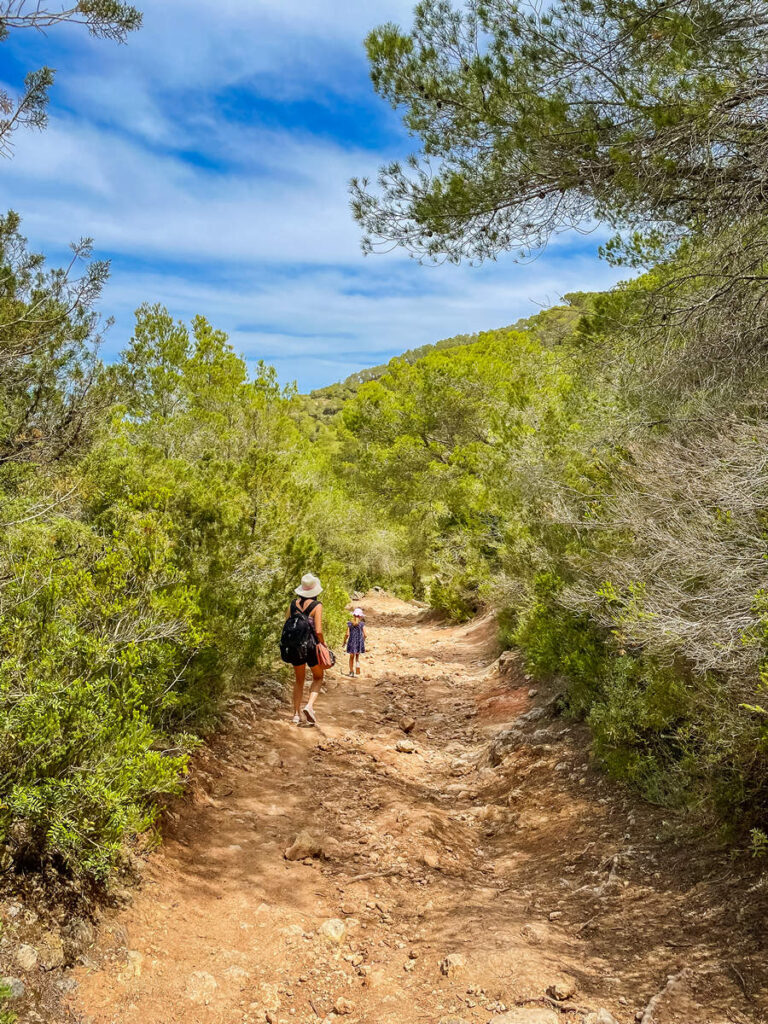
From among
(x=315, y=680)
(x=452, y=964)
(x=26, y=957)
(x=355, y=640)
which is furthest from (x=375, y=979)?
(x=355, y=640)

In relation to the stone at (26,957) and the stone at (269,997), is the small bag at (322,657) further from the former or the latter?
the stone at (26,957)

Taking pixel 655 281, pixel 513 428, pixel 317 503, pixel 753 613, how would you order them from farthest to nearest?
pixel 317 503 < pixel 513 428 < pixel 655 281 < pixel 753 613

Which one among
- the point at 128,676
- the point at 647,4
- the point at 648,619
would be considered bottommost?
the point at 128,676

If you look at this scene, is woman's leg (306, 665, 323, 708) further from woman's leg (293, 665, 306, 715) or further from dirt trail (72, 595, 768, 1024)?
dirt trail (72, 595, 768, 1024)

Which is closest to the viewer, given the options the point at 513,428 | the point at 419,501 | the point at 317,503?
the point at 513,428

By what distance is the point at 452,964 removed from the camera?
3.29 meters

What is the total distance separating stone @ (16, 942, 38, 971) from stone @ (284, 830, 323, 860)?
2.00 meters

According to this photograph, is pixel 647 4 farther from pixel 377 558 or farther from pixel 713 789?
pixel 377 558

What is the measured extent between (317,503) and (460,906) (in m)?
14.6

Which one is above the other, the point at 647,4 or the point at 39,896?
the point at 647,4

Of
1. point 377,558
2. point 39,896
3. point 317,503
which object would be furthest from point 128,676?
point 377,558

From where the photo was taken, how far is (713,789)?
156 inches

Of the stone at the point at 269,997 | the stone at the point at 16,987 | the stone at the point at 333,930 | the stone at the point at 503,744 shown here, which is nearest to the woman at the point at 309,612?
the stone at the point at 503,744

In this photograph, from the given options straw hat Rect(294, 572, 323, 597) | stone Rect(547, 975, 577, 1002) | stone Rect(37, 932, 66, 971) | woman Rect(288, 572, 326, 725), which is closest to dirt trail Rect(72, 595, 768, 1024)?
stone Rect(547, 975, 577, 1002)
